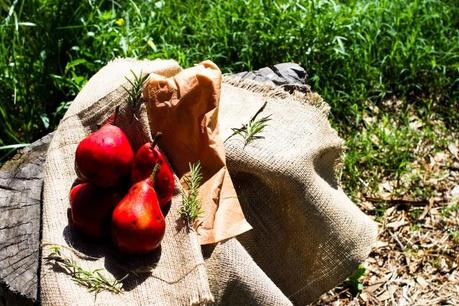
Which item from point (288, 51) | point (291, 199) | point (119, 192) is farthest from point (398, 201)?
point (119, 192)

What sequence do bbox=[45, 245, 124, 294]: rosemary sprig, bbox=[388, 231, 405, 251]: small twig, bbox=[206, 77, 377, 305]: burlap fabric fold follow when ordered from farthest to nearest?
bbox=[388, 231, 405, 251]: small twig
bbox=[206, 77, 377, 305]: burlap fabric fold
bbox=[45, 245, 124, 294]: rosemary sprig

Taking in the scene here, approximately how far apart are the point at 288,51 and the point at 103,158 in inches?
90.8

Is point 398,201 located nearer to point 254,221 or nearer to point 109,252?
point 254,221

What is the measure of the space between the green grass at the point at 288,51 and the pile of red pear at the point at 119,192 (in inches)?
57.5

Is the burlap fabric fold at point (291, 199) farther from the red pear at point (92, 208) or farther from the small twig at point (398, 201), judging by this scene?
the small twig at point (398, 201)

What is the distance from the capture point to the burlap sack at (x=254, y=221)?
254 centimetres

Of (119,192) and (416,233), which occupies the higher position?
(119,192)

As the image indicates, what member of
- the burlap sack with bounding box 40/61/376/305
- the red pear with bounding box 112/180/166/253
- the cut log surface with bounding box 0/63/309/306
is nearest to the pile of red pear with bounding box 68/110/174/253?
the red pear with bounding box 112/180/166/253

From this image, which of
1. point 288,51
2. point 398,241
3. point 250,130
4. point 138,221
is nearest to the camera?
point 138,221

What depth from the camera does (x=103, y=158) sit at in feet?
8.19

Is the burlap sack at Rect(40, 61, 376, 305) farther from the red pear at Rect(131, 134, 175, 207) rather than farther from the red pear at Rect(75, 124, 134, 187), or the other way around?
the red pear at Rect(75, 124, 134, 187)

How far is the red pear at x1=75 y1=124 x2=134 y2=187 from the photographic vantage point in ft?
8.21

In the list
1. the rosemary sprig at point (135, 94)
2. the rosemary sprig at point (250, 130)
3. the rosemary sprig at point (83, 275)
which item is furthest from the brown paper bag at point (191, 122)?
the rosemary sprig at point (83, 275)

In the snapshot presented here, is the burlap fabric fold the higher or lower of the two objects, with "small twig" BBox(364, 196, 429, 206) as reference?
higher
